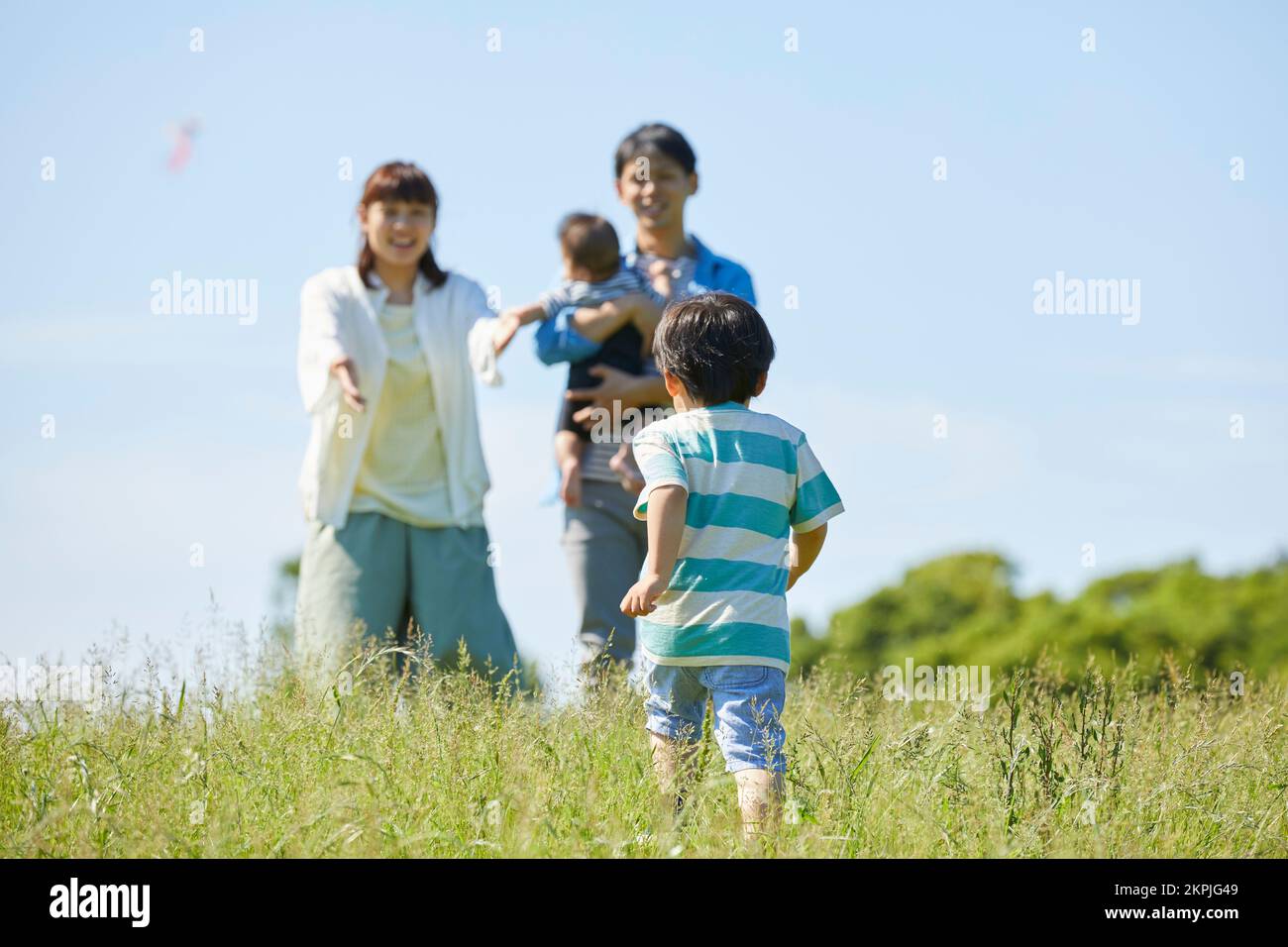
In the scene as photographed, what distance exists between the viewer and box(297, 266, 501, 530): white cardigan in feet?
20.8

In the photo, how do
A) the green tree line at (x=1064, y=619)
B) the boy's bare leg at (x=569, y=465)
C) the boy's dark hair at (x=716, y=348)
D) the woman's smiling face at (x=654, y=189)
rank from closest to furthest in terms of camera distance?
1. the boy's dark hair at (x=716, y=348)
2. the boy's bare leg at (x=569, y=465)
3. the woman's smiling face at (x=654, y=189)
4. the green tree line at (x=1064, y=619)

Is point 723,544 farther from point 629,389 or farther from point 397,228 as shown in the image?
point 397,228

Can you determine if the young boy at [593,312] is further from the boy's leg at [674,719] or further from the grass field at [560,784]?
the boy's leg at [674,719]

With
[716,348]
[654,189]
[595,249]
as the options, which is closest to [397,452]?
[595,249]

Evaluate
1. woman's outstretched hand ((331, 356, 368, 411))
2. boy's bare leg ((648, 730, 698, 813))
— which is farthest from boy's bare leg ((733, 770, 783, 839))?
woman's outstretched hand ((331, 356, 368, 411))

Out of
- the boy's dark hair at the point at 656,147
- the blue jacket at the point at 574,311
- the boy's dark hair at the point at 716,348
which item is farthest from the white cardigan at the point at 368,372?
the boy's dark hair at the point at 716,348

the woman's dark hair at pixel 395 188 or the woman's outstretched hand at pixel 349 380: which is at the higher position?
the woman's dark hair at pixel 395 188

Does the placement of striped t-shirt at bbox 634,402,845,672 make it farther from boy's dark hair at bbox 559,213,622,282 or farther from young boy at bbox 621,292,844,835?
boy's dark hair at bbox 559,213,622,282

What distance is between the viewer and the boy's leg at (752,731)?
3.74m

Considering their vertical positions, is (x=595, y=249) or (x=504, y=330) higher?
(x=595, y=249)

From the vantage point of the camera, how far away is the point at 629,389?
235 inches

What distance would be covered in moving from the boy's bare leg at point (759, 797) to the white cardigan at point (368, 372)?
2.89 meters

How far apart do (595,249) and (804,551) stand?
2706mm
